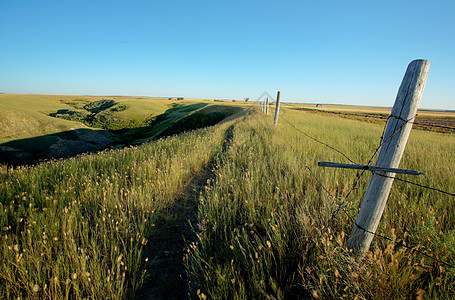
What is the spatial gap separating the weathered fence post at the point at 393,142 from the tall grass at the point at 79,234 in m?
2.02

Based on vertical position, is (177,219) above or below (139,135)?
above

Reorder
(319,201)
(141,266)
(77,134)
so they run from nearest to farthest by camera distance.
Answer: (141,266)
(319,201)
(77,134)

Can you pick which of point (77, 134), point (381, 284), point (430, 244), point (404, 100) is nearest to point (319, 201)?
point (430, 244)

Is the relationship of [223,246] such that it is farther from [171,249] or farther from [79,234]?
[79,234]

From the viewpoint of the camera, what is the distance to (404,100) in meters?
1.41

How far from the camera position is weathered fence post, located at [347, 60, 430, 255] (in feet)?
4.56

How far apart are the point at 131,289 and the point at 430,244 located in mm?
2934

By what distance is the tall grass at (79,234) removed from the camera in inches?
61.5

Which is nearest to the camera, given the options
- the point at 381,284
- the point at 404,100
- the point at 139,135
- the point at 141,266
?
the point at 381,284

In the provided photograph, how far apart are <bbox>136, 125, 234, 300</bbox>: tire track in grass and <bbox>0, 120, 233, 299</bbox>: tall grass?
105 millimetres

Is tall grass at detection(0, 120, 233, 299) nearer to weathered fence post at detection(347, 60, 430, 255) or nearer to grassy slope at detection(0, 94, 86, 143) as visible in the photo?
weathered fence post at detection(347, 60, 430, 255)

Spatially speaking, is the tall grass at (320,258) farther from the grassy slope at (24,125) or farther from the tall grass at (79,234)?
the grassy slope at (24,125)

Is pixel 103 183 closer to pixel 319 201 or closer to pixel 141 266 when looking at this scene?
pixel 141 266

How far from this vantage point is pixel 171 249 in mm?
2426
